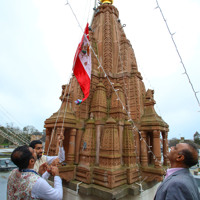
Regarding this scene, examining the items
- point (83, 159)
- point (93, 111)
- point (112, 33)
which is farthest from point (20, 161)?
point (112, 33)

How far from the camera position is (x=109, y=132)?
6082mm

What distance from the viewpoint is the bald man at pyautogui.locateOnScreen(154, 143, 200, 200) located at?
127 cm

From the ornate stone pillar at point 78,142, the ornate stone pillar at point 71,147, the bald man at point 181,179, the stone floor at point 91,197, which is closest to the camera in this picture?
the bald man at point 181,179

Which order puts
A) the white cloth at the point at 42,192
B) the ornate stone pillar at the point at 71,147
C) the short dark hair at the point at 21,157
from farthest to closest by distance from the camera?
1. the ornate stone pillar at the point at 71,147
2. the short dark hair at the point at 21,157
3. the white cloth at the point at 42,192

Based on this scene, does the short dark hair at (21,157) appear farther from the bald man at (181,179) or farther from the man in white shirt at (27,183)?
the bald man at (181,179)

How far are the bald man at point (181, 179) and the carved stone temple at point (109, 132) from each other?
4201 mm

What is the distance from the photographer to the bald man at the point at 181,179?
1267mm

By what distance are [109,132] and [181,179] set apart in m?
4.79

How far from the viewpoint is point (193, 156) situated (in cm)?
161

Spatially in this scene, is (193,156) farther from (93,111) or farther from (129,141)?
(93,111)

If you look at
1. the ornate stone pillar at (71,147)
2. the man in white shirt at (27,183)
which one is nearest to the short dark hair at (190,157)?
the man in white shirt at (27,183)

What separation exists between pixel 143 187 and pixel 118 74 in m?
6.75

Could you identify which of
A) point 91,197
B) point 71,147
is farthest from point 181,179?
point 71,147

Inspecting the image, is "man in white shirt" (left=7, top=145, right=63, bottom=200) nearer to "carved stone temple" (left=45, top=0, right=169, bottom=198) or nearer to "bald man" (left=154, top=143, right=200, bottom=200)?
"bald man" (left=154, top=143, right=200, bottom=200)
